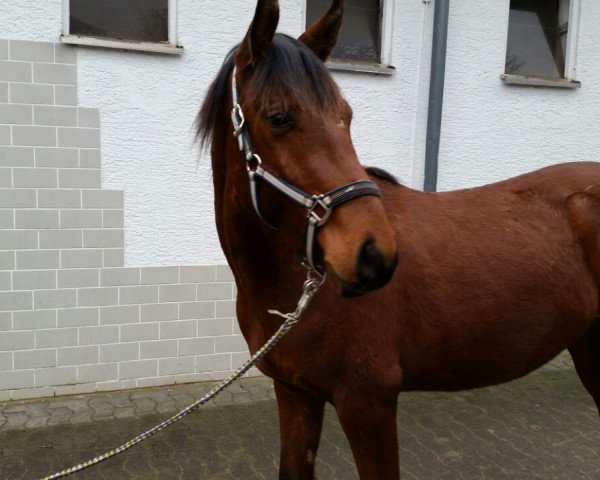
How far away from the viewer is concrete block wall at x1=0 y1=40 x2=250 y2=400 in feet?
11.9

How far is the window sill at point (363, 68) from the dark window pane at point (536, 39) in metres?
1.35

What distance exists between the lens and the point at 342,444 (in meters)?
3.34

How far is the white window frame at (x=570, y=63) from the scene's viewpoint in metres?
4.79

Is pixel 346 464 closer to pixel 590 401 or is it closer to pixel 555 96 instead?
pixel 590 401

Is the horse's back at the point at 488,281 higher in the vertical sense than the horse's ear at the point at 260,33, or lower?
lower

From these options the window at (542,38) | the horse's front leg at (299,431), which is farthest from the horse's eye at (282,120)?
the window at (542,38)

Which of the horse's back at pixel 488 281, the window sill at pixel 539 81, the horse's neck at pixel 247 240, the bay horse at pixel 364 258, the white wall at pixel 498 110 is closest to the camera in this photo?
the bay horse at pixel 364 258

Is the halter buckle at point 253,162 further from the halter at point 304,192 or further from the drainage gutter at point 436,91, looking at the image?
the drainage gutter at point 436,91

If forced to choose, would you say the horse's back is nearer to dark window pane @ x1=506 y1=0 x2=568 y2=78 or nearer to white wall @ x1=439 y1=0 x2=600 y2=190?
white wall @ x1=439 y1=0 x2=600 y2=190

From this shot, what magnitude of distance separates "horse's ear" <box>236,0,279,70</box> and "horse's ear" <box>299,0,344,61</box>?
26 centimetres

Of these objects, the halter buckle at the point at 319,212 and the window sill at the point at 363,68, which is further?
the window sill at the point at 363,68

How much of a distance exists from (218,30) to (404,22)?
5.24 feet

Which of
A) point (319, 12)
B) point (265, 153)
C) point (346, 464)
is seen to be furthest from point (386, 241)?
Result: point (319, 12)

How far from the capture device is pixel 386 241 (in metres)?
1.32
